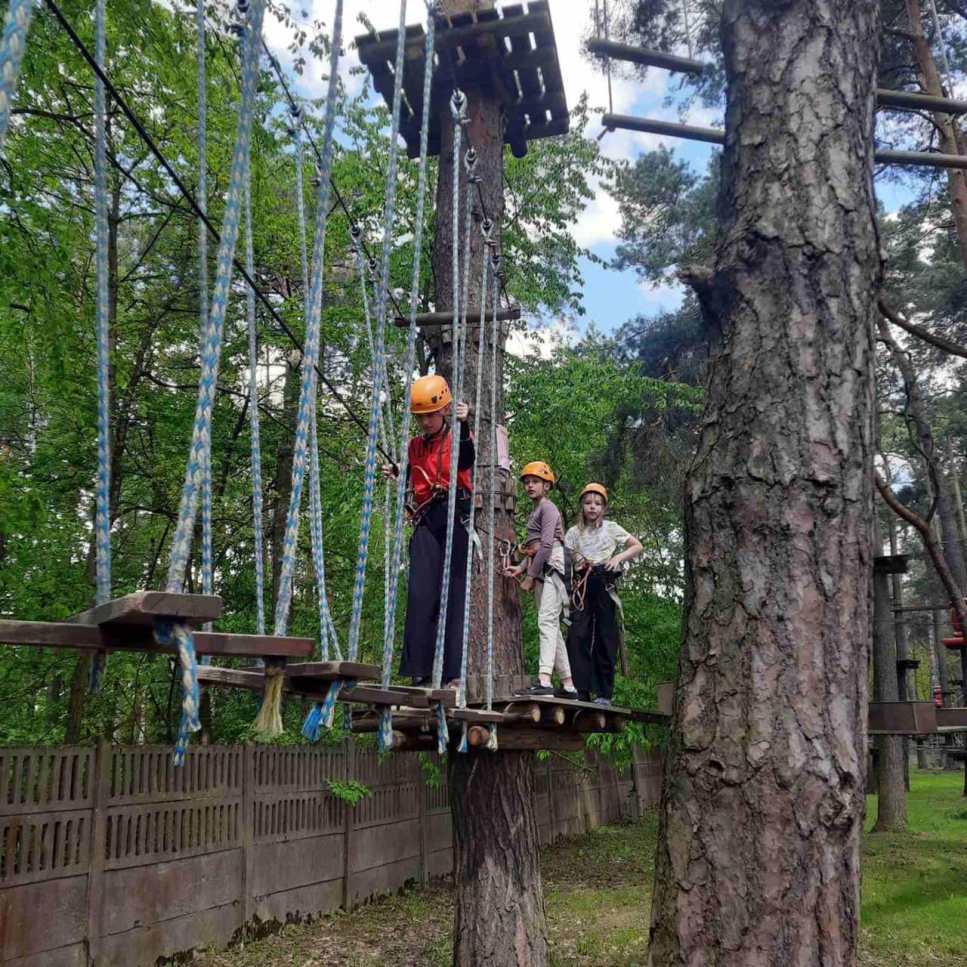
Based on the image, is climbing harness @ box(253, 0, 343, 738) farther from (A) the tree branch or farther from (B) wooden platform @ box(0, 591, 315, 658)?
(A) the tree branch

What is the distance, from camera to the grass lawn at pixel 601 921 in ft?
19.0

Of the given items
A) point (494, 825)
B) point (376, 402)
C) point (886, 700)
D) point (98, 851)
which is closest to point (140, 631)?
point (376, 402)

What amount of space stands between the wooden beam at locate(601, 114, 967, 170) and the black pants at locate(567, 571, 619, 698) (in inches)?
100

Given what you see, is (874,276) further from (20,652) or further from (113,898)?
(20,652)

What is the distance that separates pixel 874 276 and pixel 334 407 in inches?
371

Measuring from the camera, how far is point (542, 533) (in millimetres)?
4906

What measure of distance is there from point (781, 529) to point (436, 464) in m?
2.34

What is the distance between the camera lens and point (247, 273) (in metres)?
3.07

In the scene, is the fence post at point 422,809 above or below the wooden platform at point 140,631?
below

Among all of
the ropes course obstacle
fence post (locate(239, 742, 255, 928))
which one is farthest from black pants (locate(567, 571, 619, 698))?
fence post (locate(239, 742, 255, 928))

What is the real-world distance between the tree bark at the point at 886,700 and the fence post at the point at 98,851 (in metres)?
6.46

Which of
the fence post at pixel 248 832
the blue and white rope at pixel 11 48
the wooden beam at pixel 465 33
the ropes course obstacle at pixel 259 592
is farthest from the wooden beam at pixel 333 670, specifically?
the wooden beam at pixel 465 33

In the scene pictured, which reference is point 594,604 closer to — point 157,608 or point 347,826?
point 347,826

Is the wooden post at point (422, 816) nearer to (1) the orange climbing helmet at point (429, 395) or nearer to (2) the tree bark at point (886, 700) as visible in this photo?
(2) the tree bark at point (886, 700)
